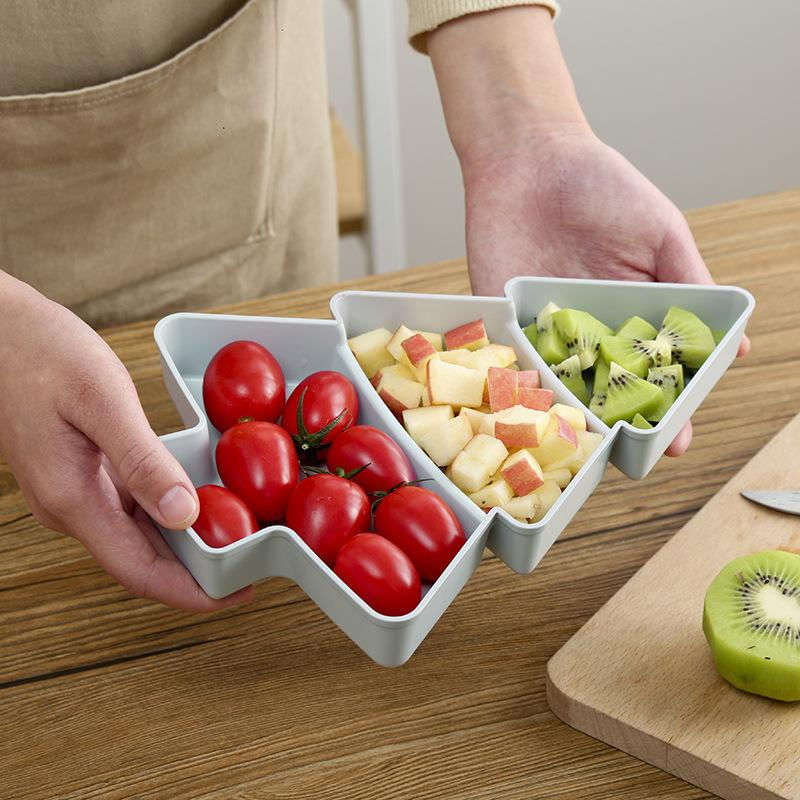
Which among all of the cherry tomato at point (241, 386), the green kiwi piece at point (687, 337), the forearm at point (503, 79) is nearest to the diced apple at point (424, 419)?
the cherry tomato at point (241, 386)

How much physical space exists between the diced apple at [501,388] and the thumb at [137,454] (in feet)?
0.85

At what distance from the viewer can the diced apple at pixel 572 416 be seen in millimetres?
891

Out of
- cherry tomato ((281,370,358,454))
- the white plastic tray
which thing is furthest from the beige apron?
cherry tomato ((281,370,358,454))

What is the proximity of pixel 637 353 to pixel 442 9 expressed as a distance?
0.53 metres

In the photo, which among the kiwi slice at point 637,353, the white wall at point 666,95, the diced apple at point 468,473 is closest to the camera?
the diced apple at point 468,473

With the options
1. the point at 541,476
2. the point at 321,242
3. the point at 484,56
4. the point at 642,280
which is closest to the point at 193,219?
the point at 321,242

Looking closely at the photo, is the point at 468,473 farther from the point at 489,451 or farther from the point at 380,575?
the point at 380,575

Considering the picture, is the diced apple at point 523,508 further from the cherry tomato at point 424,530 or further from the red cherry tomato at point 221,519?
the red cherry tomato at point 221,519

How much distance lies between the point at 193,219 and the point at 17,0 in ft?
1.10

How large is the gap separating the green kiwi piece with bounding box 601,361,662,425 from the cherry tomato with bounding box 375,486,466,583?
0.18 meters

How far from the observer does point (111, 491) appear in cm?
85

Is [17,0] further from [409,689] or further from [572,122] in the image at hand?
[409,689]

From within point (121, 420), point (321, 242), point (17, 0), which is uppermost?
point (17, 0)

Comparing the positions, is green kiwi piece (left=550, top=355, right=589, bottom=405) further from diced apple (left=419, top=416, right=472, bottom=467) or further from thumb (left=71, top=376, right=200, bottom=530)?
thumb (left=71, top=376, right=200, bottom=530)
